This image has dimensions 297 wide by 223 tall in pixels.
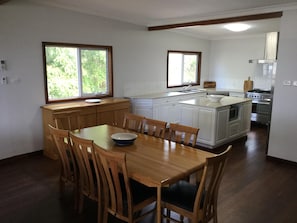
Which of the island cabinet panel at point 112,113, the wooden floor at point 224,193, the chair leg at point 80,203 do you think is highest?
the island cabinet panel at point 112,113

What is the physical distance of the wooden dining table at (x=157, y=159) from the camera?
6.59 feet

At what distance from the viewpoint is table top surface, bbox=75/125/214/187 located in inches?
79.7

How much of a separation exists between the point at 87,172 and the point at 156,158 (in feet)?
2.27

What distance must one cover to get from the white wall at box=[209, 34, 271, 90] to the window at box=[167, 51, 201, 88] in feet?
2.28

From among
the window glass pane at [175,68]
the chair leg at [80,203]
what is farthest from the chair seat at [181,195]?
the window glass pane at [175,68]

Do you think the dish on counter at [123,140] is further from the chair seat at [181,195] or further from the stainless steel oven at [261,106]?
the stainless steel oven at [261,106]

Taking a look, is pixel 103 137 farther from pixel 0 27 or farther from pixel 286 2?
pixel 286 2

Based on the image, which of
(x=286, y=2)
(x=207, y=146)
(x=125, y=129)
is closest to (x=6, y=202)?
(x=125, y=129)

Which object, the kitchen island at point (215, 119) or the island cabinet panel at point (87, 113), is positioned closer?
the island cabinet panel at point (87, 113)

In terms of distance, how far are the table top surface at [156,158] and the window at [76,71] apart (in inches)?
72.8

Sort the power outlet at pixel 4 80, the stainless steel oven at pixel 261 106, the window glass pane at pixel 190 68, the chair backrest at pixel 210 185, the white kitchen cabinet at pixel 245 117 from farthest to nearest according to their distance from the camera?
the window glass pane at pixel 190 68, the stainless steel oven at pixel 261 106, the white kitchen cabinet at pixel 245 117, the power outlet at pixel 4 80, the chair backrest at pixel 210 185

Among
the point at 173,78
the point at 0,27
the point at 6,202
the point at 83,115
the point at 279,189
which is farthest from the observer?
the point at 173,78

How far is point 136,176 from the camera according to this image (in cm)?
203

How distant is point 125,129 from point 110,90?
2.24 metres
